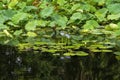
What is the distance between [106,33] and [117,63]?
816mm

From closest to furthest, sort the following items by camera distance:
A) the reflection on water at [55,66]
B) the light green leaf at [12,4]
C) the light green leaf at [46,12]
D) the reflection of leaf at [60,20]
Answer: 1. the reflection on water at [55,66]
2. the reflection of leaf at [60,20]
3. the light green leaf at [46,12]
4. the light green leaf at [12,4]

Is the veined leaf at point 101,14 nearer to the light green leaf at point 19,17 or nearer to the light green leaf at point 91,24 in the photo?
the light green leaf at point 91,24

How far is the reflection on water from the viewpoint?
256 cm

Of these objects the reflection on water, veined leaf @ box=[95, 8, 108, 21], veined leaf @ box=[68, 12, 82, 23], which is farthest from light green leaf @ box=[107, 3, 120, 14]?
the reflection on water

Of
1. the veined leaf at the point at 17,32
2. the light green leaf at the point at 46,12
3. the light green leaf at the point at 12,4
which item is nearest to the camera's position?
the veined leaf at the point at 17,32

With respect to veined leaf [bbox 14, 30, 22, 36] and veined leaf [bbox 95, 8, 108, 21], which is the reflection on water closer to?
veined leaf [bbox 14, 30, 22, 36]

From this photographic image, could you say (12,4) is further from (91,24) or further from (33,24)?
(91,24)

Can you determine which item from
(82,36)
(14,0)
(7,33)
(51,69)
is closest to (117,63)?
(51,69)

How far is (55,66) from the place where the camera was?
2.74 metres

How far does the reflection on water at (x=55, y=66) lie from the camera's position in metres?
2.56

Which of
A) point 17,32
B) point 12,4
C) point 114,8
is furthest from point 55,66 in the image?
point 12,4

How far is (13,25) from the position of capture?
12.6ft

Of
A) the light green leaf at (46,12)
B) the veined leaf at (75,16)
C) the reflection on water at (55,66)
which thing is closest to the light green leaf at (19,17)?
the light green leaf at (46,12)

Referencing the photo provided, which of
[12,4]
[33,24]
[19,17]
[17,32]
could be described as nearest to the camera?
[17,32]
